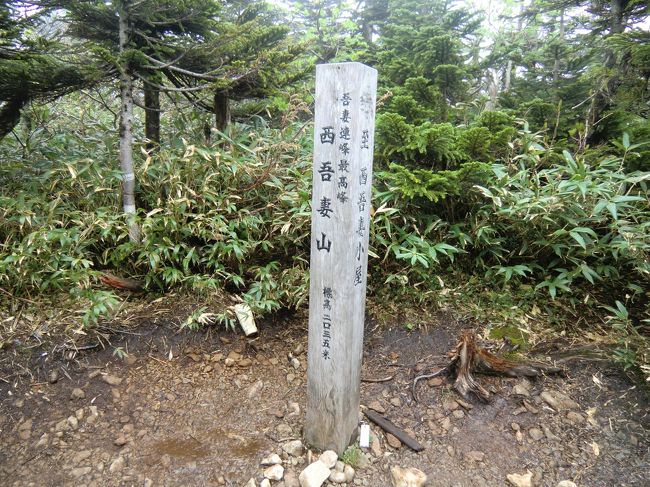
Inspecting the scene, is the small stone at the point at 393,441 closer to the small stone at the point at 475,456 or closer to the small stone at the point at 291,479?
the small stone at the point at 475,456

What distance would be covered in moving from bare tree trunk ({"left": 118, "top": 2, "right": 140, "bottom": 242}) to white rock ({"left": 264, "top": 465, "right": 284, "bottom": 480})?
2.21 m

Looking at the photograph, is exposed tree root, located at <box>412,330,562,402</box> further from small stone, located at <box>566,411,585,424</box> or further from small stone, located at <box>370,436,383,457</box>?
small stone, located at <box>370,436,383,457</box>

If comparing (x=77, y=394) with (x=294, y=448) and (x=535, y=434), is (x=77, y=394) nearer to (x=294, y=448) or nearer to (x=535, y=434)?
(x=294, y=448)

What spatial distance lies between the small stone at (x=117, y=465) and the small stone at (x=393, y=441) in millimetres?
1652

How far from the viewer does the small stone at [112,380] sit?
8.73ft

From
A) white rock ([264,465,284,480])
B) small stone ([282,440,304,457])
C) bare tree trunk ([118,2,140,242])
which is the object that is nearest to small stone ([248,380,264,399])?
small stone ([282,440,304,457])

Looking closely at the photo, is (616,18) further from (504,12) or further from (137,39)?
(504,12)

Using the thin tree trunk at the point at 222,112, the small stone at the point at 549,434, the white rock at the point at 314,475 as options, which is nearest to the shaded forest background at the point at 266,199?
the thin tree trunk at the point at 222,112

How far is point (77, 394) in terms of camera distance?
Result: 8.35ft

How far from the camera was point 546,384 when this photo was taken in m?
2.62

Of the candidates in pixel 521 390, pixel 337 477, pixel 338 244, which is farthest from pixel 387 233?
pixel 337 477

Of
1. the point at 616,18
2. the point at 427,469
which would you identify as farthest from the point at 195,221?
the point at 616,18

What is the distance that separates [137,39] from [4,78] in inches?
44.9

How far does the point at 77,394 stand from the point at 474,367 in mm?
2879
